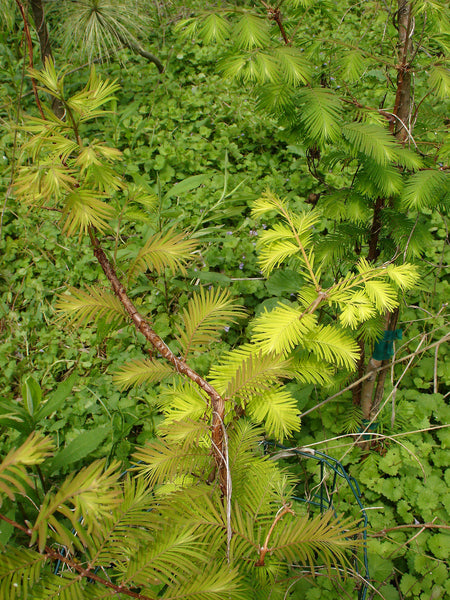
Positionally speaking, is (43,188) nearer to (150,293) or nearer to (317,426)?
(317,426)

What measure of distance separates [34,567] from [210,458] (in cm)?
38

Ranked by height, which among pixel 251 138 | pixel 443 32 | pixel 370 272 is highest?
pixel 443 32

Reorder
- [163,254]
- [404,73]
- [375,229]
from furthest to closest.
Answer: [375,229] → [404,73] → [163,254]

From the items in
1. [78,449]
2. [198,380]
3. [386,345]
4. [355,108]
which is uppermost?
[355,108]

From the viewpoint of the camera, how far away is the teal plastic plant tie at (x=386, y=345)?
59.7 inches

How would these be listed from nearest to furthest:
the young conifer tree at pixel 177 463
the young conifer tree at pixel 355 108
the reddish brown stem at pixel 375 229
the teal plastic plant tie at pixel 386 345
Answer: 1. the young conifer tree at pixel 177 463
2. the young conifer tree at pixel 355 108
3. the reddish brown stem at pixel 375 229
4. the teal plastic plant tie at pixel 386 345

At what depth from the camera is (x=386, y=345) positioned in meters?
1.54

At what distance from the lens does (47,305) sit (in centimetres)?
257

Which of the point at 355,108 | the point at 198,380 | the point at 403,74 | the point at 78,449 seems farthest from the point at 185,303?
the point at 198,380

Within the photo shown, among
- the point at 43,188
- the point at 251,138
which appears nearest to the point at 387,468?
the point at 43,188

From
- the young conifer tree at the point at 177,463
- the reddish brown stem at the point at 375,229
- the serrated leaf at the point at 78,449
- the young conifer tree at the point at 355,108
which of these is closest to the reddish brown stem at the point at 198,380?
the young conifer tree at the point at 177,463

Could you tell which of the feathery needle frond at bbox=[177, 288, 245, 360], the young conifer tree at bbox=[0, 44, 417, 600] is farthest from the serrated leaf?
the feathery needle frond at bbox=[177, 288, 245, 360]

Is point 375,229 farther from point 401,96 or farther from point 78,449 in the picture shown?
point 78,449

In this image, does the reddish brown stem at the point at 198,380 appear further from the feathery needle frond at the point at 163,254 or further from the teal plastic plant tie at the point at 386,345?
the teal plastic plant tie at the point at 386,345
